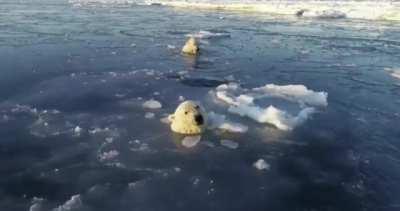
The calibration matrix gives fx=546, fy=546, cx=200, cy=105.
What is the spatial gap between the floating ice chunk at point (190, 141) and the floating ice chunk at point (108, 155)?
5.56 feet

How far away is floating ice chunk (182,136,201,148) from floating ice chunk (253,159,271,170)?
172 cm

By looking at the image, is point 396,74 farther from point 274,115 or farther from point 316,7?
point 316,7

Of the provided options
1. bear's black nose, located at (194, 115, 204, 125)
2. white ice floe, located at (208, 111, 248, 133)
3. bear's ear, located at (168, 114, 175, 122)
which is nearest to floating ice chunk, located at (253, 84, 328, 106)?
white ice floe, located at (208, 111, 248, 133)

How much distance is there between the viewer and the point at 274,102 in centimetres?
1650

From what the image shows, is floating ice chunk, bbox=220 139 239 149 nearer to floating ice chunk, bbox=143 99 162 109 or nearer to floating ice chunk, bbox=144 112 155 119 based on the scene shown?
floating ice chunk, bbox=144 112 155 119

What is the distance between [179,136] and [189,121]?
45 centimetres

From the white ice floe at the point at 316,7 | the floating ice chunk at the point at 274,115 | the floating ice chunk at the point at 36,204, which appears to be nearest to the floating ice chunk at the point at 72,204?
the floating ice chunk at the point at 36,204

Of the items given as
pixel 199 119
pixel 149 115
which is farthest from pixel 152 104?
pixel 199 119

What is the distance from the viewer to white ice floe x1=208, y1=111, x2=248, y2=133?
14.0 meters

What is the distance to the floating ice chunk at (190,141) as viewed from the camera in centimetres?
1305

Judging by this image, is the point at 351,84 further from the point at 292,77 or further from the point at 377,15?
the point at 377,15

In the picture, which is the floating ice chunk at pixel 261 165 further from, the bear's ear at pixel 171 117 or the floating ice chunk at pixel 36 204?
the floating ice chunk at pixel 36 204

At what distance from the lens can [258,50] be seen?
24453 mm

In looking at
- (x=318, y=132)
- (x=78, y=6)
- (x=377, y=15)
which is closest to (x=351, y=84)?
(x=318, y=132)
